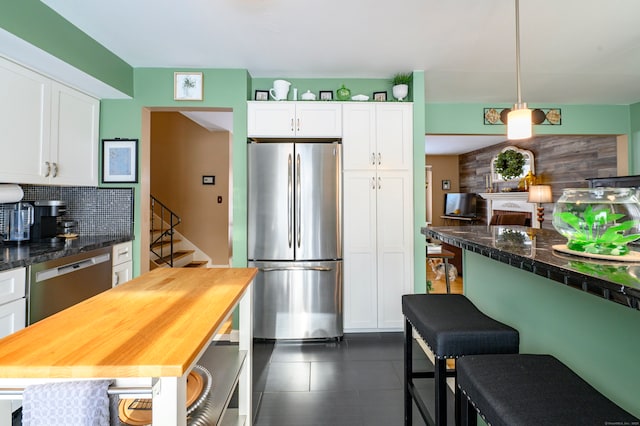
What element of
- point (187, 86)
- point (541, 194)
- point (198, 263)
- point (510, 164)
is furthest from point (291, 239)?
point (510, 164)

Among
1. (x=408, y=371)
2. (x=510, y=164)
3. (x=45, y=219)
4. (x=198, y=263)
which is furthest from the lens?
(x=510, y=164)

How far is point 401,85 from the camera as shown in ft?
10.6

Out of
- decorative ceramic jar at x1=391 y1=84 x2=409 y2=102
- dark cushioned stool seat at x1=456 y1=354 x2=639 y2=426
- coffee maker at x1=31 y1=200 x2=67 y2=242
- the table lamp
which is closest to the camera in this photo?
dark cushioned stool seat at x1=456 y1=354 x2=639 y2=426

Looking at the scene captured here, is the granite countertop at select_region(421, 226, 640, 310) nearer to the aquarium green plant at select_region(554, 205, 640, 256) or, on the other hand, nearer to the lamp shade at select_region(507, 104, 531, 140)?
the aquarium green plant at select_region(554, 205, 640, 256)

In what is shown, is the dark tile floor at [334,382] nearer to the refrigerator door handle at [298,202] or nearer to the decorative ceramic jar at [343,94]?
the refrigerator door handle at [298,202]

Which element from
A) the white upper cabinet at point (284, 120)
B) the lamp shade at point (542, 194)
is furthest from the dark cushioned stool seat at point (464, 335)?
the lamp shade at point (542, 194)

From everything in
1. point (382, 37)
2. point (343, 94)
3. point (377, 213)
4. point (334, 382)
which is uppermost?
point (382, 37)

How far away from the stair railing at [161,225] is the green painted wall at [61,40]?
237cm

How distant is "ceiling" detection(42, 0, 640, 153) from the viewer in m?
2.20

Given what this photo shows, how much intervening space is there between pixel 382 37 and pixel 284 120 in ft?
3.73

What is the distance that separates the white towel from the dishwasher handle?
1746mm

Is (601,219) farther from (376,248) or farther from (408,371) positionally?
(376,248)

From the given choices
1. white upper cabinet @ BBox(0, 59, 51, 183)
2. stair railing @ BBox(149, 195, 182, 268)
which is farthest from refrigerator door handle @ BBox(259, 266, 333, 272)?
stair railing @ BBox(149, 195, 182, 268)

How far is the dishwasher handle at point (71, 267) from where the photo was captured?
78.9 inches
